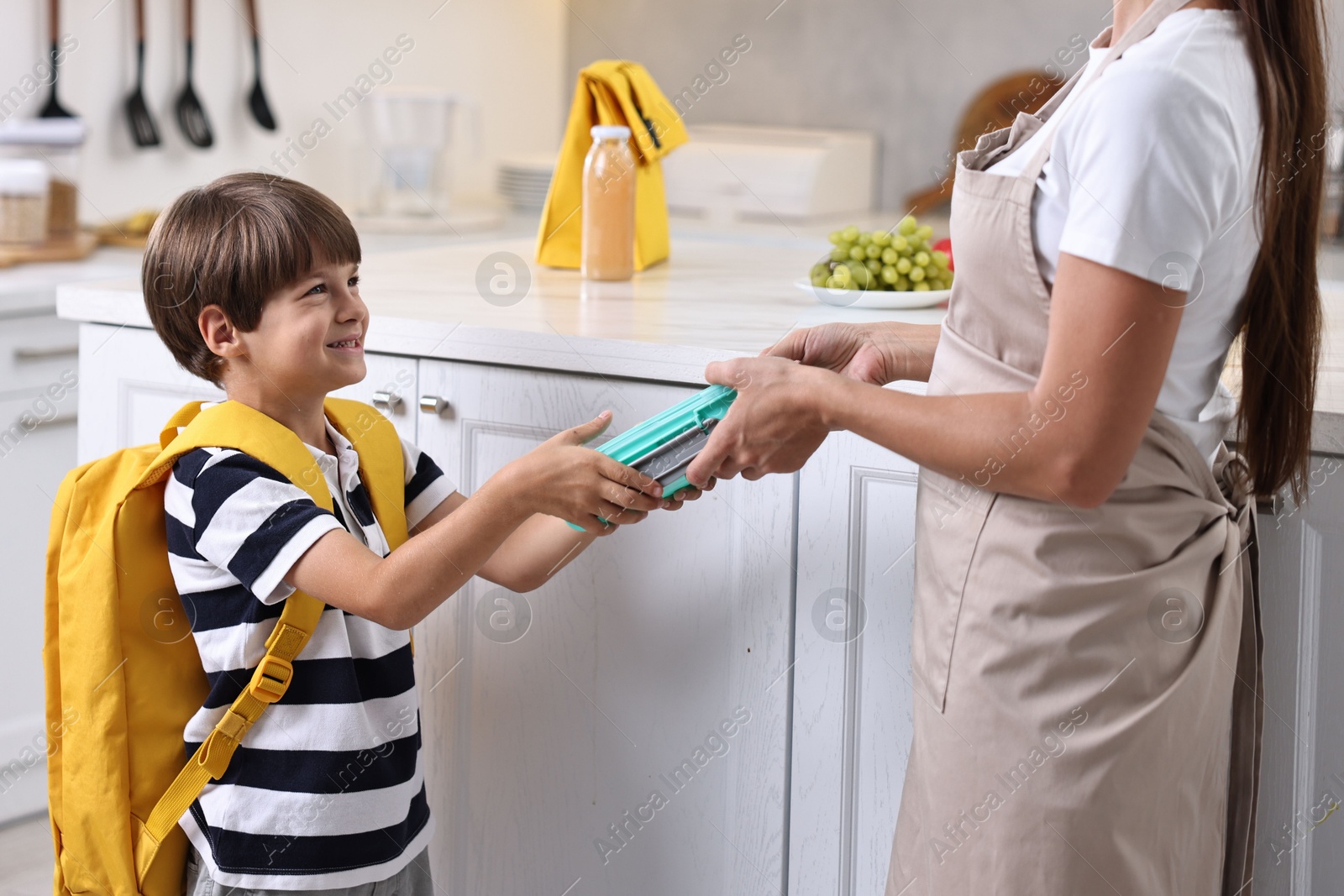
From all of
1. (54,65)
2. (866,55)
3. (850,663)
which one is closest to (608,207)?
(850,663)

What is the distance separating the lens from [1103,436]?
697 mm

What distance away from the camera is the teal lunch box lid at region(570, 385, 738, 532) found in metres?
0.91

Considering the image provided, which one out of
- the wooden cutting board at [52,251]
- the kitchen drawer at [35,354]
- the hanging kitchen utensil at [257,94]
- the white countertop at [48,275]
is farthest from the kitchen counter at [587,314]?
the hanging kitchen utensil at [257,94]

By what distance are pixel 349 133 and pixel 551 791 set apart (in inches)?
73.0

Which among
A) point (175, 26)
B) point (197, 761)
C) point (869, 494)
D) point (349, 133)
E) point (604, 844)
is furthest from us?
point (349, 133)

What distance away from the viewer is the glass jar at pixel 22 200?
6.57 ft

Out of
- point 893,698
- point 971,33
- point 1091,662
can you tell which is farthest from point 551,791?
point 971,33

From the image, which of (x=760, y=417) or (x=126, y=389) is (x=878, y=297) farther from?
(x=126, y=389)

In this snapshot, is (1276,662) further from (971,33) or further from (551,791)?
(971,33)

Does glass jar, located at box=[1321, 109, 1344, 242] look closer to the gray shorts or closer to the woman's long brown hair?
the woman's long brown hair

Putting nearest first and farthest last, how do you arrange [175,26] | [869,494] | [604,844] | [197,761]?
[197,761], [869,494], [604,844], [175,26]

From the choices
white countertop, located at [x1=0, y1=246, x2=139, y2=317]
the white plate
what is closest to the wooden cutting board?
white countertop, located at [x1=0, y1=246, x2=139, y2=317]

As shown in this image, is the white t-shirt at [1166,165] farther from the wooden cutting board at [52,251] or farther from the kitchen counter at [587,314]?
the wooden cutting board at [52,251]

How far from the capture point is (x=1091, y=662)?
78 cm
